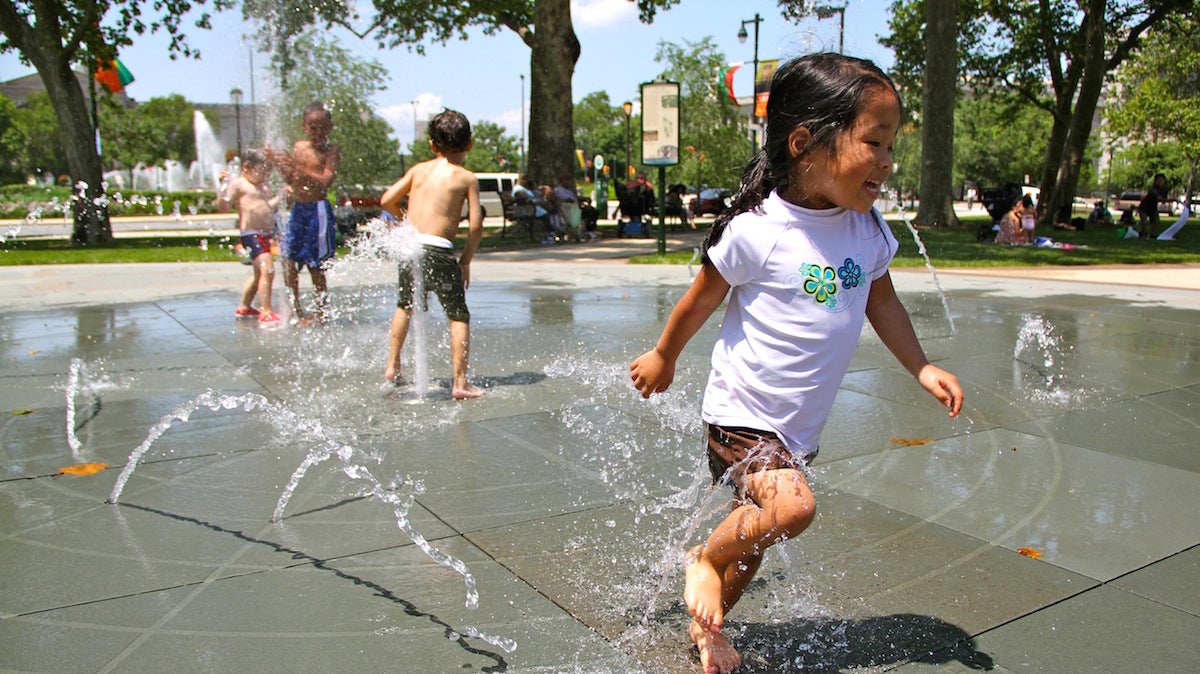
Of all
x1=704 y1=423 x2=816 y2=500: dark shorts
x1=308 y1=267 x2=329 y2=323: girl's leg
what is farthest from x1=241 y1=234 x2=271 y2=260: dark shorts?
x1=704 y1=423 x2=816 y2=500: dark shorts

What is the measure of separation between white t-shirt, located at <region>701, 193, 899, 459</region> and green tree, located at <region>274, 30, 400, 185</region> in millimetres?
12057

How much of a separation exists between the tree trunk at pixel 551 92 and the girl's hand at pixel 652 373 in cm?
1920

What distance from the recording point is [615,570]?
10.0ft

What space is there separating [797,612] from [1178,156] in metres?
73.6

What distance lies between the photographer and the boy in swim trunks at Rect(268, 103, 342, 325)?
768 cm

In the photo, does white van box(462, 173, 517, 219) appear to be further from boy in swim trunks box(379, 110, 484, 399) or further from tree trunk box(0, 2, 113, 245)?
boy in swim trunks box(379, 110, 484, 399)

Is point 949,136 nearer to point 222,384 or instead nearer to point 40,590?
point 222,384

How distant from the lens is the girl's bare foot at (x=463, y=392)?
17.9ft

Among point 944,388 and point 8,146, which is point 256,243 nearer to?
point 944,388

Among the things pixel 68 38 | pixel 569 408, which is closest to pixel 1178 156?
pixel 68 38

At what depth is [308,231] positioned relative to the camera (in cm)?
797

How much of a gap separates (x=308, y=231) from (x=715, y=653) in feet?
21.2

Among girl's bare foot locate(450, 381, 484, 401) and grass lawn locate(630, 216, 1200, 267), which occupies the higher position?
grass lawn locate(630, 216, 1200, 267)

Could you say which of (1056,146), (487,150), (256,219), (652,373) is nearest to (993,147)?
(487,150)
